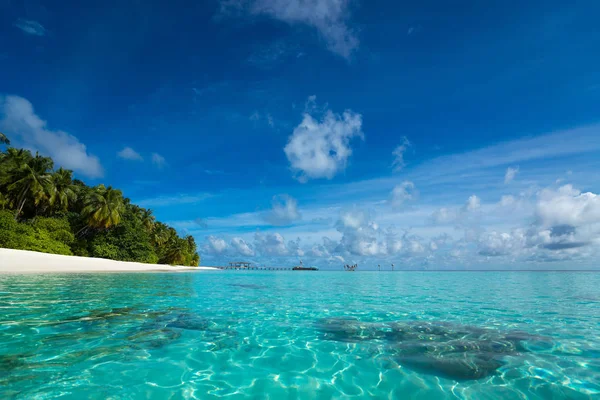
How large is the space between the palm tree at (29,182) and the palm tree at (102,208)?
6.19 meters

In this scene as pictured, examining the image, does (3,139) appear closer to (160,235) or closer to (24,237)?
(24,237)

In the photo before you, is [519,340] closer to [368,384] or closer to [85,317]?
[368,384]

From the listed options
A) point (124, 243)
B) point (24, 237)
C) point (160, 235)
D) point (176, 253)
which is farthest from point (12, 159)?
point (176, 253)

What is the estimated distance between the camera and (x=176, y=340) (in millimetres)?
8062

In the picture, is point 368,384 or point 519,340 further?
point 519,340

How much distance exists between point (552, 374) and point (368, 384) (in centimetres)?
365

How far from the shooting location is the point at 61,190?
48.3m

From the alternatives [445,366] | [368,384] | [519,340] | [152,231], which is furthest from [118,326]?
[152,231]

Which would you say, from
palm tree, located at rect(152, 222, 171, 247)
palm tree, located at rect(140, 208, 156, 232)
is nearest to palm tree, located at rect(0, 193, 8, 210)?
palm tree, located at rect(140, 208, 156, 232)

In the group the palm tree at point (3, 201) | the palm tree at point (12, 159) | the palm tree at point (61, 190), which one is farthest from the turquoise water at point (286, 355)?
the palm tree at point (61, 190)

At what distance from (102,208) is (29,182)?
31.9 feet

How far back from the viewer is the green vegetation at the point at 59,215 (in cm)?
4075

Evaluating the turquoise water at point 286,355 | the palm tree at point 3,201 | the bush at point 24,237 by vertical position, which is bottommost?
the turquoise water at point 286,355

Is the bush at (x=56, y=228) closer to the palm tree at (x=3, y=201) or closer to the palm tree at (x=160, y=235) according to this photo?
the palm tree at (x=3, y=201)
